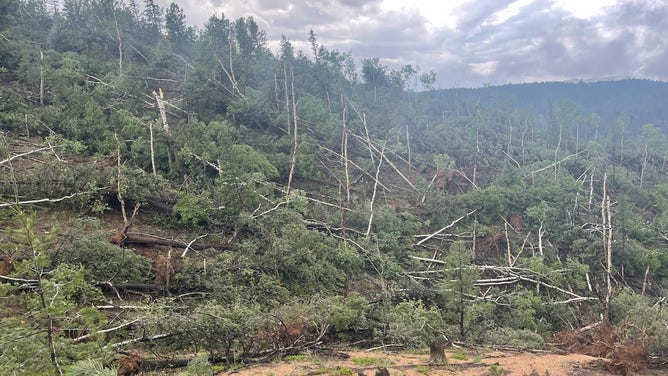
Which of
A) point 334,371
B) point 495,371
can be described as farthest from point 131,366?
point 495,371

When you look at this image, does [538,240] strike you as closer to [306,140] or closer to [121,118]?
[306,140]

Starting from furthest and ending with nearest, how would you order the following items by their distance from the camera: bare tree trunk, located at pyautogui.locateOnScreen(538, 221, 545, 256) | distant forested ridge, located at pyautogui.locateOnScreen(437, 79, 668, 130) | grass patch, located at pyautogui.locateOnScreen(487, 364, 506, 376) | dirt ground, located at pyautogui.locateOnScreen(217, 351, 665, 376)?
distant forested ridge, located at pyautogui.locateOnScreen(437, 79, 668, 130) < bare tree trunk, located at pyautogui.locateOnScreen(538, 221, 545, 256) < grass patch, located at pyautogui.locateOnScreen(487, 364, 506, 376) < dirt ground, located at pyautogui.locateOnScreen(217, 351, 665, 376)

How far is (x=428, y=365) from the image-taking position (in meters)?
7.40

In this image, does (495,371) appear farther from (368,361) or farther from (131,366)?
(131,366)

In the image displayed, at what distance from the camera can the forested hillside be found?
7.50 meters

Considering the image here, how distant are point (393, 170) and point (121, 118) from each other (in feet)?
57.0

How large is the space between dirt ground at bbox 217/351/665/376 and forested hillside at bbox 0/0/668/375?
0.66 m

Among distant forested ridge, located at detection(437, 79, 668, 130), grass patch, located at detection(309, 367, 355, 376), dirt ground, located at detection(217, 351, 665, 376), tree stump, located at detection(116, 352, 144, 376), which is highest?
distant forested ridge, located at detection(437, 79, 668, 130)

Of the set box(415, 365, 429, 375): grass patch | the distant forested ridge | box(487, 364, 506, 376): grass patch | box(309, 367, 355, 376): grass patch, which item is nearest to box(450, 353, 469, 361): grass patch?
box(487, 364, 506, 376): grass patch

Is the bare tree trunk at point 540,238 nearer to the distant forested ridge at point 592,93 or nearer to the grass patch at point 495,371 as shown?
the grass patch at point 495,371

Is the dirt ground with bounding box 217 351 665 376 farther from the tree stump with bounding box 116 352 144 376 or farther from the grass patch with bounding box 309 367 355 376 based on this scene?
the tree stump with bounding box 116 352 144 376

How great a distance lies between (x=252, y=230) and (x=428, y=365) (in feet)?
25.0

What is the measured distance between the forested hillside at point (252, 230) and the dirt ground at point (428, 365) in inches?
25.9

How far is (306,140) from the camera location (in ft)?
81.8
